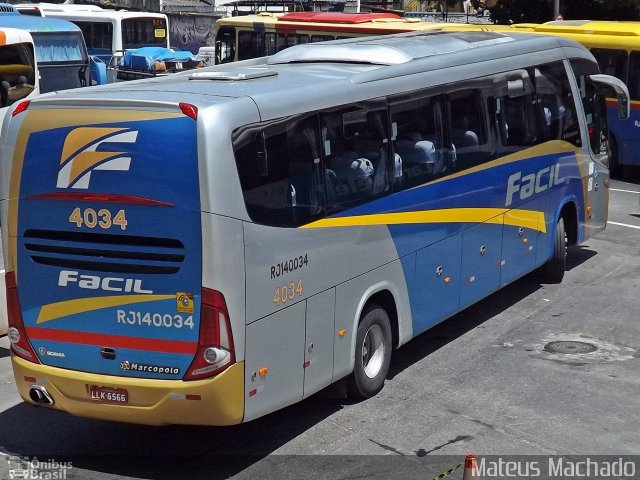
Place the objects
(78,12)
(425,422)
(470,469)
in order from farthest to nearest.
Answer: (78,12), (425,422), (470,469)

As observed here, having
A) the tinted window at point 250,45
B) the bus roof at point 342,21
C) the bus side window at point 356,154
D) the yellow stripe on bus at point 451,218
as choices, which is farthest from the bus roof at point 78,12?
the bus side window at point 356,154

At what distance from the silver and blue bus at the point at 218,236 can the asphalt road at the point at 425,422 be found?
485 millimetres

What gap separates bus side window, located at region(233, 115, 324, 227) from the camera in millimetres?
7910

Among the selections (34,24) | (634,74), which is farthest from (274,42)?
(634,74)

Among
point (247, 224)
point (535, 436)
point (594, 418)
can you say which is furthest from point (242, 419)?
point (594, 418)

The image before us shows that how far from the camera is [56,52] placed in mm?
25516

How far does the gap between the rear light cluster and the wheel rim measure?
121 inches

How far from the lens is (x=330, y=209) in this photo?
895 cm

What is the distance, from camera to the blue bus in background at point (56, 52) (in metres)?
25.0

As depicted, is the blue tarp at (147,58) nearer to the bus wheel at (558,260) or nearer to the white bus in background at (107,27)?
the white bus in background at (107,27)

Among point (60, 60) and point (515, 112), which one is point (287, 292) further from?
point (60, 60)

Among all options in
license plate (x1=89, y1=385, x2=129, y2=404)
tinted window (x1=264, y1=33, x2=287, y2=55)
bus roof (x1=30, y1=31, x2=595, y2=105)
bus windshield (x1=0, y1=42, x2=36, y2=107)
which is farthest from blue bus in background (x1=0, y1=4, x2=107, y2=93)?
license plate (x1=89, y1=385, x2=129, y2=404)

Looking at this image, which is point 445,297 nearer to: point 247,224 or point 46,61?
point 247,224

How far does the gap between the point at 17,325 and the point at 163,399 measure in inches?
55.8
